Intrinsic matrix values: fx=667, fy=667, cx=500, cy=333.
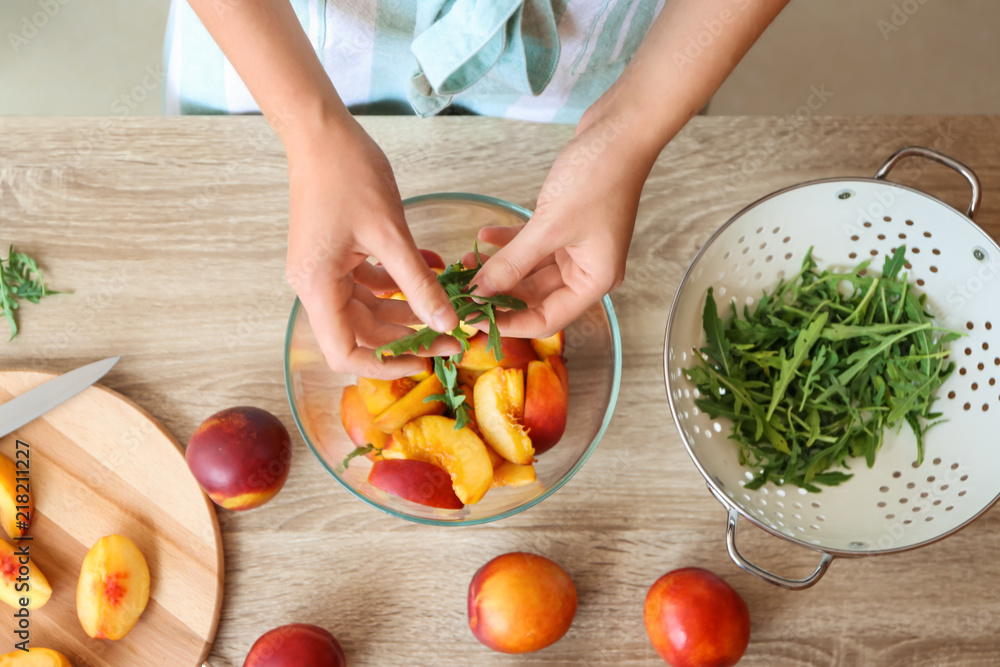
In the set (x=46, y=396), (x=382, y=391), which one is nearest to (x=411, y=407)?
(x=382, y=391)

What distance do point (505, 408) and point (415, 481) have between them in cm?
14

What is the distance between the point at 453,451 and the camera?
2.64 ft

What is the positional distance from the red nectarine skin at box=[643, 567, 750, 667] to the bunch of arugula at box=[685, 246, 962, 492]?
0.51 feet

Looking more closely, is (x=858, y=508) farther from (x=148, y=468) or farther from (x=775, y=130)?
(x=148, y=468)

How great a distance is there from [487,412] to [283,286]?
38 cm

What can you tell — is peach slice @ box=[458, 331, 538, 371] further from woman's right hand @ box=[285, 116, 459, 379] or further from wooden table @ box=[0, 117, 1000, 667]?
wooden table @ box=[0, 117, 1000, 667]

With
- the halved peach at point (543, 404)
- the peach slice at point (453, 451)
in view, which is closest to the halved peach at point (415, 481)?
the peach slice at point (453, 451)

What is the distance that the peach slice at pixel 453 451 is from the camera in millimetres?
798

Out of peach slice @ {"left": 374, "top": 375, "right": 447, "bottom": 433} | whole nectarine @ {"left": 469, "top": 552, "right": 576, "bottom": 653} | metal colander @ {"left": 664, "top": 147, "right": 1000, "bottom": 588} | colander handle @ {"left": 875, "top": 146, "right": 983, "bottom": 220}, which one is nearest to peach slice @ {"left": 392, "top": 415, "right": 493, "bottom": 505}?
peach slice @ {"left": 374, "top": 375, "right": 447, "bottom": 433}

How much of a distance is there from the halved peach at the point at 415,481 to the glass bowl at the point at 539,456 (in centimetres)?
3

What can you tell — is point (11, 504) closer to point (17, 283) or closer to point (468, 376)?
point (17, 283)

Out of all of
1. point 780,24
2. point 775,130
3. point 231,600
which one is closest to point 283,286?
point 231,600

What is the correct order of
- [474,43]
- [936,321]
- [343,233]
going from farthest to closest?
[936,321], [474,43], [343,233]

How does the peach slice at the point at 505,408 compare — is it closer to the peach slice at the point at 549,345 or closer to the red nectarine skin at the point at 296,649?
the peach slice at the point at 549,345
